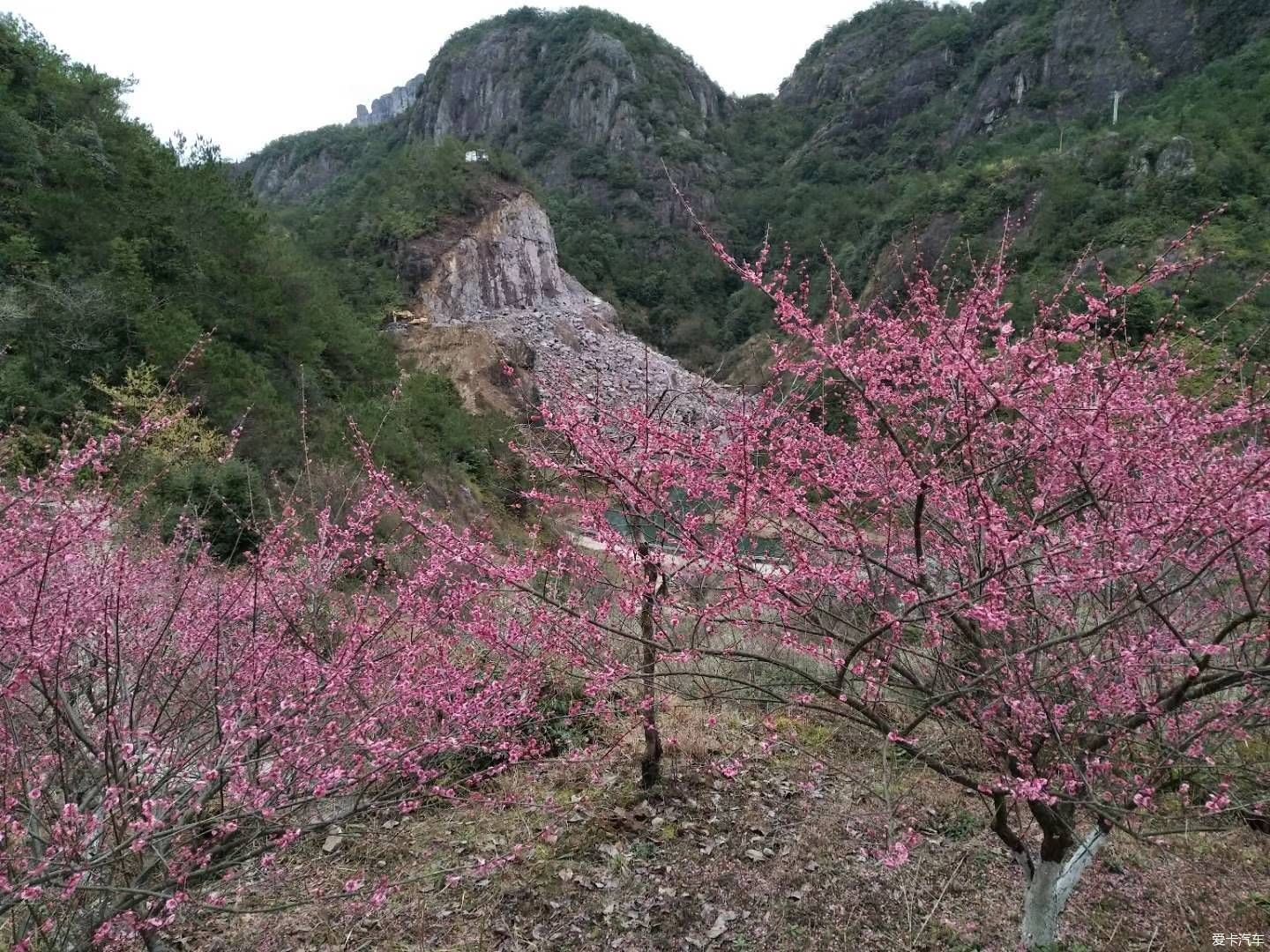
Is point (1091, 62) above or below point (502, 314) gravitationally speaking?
above

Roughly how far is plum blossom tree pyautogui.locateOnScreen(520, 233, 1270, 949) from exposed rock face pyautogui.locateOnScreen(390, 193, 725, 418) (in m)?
31.2

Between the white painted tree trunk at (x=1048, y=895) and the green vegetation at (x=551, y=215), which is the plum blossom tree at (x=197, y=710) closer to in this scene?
the green vegetation at (x=551, y=215)

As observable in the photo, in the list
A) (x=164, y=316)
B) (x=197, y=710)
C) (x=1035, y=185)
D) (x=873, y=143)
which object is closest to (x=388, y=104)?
(x=873, y=143)

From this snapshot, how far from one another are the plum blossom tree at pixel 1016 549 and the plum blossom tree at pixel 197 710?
1.08 metres

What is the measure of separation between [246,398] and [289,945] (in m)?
11.6

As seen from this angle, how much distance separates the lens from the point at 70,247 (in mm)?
13438

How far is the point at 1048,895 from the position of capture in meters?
2.82

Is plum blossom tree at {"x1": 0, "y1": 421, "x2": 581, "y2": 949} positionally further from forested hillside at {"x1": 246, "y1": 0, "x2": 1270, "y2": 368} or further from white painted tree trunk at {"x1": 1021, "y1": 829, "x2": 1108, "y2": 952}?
forested hillside at {"x1": 246, "y1": 0, "x2": 1270, "y2": 368}

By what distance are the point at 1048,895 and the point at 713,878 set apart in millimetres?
1891

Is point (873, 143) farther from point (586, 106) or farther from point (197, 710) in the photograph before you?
point (197, 710)

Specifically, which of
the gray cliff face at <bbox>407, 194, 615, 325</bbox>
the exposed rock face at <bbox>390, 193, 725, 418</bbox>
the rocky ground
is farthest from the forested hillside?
the rocky ground

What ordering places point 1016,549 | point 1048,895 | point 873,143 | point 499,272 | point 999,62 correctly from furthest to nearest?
point 873,143
point 999,62
point 499,272
point 1048,895
point 1016,549

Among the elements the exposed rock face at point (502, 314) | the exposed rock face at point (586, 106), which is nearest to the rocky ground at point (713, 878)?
the exposed rock face at point (502, 314)

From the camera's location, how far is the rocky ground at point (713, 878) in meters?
3.51
